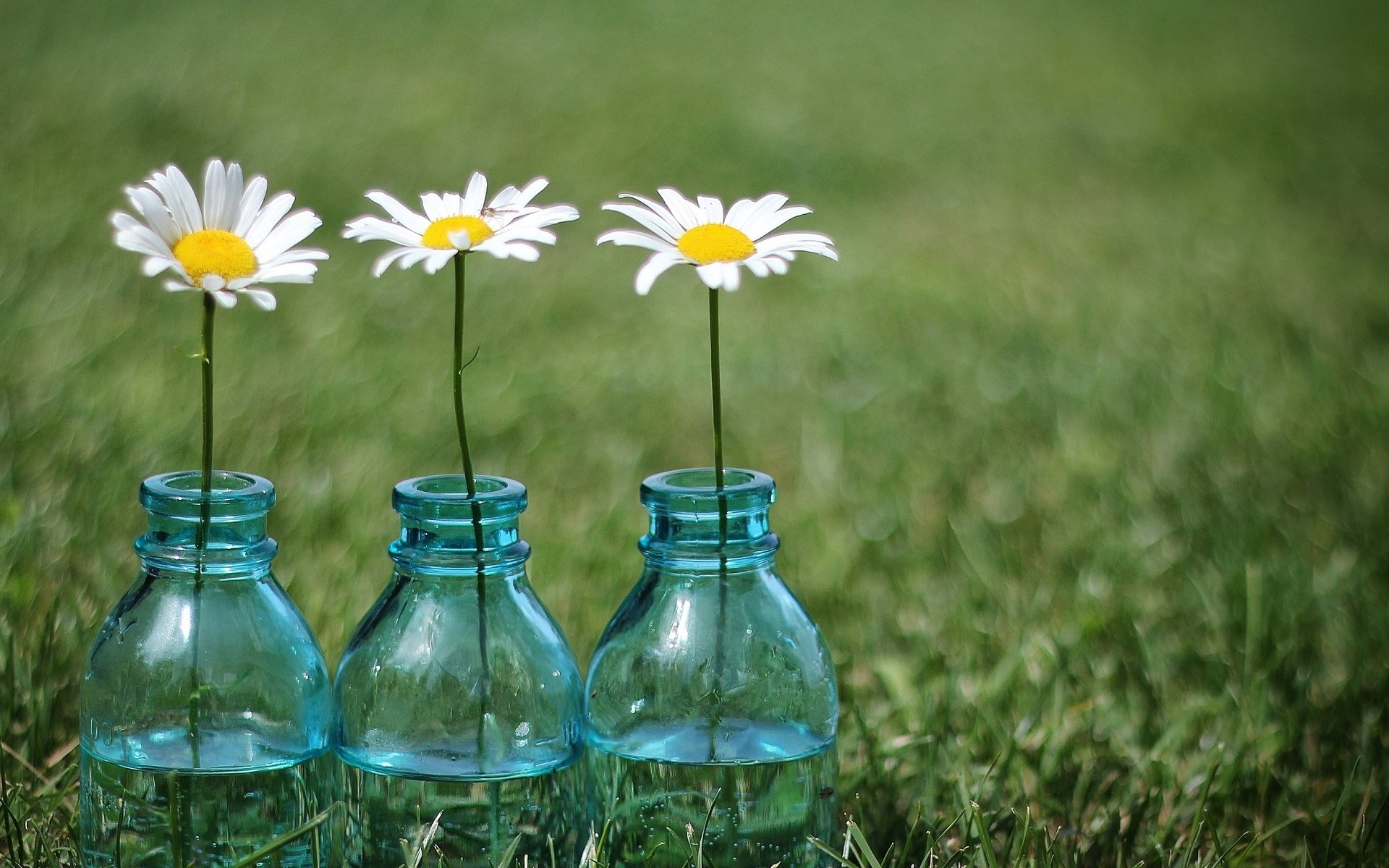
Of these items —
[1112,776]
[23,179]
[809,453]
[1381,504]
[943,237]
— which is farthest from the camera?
[943,237]

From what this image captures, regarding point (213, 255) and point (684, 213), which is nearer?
point (213, 255)

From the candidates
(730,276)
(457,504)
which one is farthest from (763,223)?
(457,504)

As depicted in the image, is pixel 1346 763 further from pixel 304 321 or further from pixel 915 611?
pixel 304 321

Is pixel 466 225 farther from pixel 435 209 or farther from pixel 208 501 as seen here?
pixel 208 501

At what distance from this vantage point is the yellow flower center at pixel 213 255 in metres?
1.11

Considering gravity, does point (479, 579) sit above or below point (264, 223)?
below

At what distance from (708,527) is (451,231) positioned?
0.32 m

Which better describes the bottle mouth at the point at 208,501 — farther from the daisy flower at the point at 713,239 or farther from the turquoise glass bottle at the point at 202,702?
the daisy flower at the point at 713,239

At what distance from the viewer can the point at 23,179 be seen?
4363 mm

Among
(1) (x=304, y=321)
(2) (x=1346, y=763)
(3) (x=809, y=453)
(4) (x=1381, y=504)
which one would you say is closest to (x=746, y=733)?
(2) (x=1346, y=763)

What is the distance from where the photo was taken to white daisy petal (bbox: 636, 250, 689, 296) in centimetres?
106

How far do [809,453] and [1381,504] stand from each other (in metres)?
1.08

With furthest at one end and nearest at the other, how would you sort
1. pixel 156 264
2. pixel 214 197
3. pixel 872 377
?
pixel 872 377 < pixel 214 197 < pixel 156 264

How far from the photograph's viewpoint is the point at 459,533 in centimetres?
119
